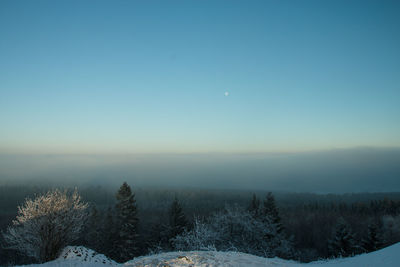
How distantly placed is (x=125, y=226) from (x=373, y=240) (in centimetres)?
3546

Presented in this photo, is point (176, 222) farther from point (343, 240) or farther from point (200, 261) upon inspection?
point (200, 261)

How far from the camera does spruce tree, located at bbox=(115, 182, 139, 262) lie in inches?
1094

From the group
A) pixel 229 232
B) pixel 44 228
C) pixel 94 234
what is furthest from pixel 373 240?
pixel 94 234

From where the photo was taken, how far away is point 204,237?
19.4m

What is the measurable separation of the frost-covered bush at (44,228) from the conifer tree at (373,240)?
39.2 meters

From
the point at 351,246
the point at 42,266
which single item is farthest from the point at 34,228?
the point at 351,246

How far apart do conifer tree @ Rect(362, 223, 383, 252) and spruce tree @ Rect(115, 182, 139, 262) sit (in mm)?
33493

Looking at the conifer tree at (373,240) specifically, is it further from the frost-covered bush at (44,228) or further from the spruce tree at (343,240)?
the frost-covered bush at (44,228)

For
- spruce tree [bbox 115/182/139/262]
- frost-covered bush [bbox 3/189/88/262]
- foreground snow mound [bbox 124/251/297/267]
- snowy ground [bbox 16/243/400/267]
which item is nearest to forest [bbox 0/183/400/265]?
spruce tree [bbox 115/182/139/262]

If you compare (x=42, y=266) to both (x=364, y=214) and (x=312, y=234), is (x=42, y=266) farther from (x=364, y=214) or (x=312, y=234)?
(x=364, y=214)

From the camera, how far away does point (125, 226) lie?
2834cm

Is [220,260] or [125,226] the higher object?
[220,260]

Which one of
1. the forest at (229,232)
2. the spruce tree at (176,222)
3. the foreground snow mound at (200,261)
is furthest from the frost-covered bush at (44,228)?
the spruce tree at (176,222)

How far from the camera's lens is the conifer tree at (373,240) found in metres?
31.9
